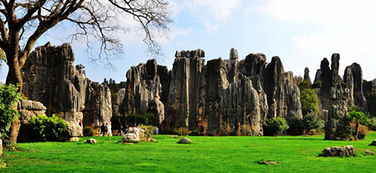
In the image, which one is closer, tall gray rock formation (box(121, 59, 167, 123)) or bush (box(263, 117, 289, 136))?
bush (box(263, 117, 289, 136))

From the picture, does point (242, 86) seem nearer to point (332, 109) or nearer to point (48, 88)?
point (332, 109)

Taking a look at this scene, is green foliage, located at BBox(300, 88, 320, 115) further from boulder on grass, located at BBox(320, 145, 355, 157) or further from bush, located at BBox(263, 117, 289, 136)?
boulder on grass, located at BBox(320, 145, 355, 157)

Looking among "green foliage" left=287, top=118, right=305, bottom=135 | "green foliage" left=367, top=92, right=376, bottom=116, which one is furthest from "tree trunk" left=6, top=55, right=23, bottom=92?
"green foliage" left=367, top=92, right=376, bottom=116

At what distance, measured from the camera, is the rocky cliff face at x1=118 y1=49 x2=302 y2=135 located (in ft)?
149

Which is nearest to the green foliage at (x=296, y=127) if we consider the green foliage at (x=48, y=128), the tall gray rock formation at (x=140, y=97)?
the tall gray rock formation at (x=140, y=97)

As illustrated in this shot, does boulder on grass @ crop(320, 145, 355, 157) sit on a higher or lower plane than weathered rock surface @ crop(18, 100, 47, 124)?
lower

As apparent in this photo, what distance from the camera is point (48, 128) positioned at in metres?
26.1

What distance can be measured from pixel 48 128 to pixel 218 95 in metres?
29.3

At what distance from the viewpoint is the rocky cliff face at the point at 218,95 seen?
4553cm

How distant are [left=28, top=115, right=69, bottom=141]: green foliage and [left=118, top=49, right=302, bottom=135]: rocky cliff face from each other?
2249cm

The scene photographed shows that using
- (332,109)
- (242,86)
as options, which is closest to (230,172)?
(332,109)

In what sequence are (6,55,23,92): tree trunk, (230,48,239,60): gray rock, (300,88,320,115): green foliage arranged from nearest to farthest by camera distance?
(6,55,23,92): tree trunk < (300,88,320,115): green foliage < (230,48,239,60): gray rock

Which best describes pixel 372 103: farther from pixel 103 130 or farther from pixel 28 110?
pixel 28 110

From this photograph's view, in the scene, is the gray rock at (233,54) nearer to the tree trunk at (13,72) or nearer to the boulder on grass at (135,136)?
the boulder on grass at (135,136)
